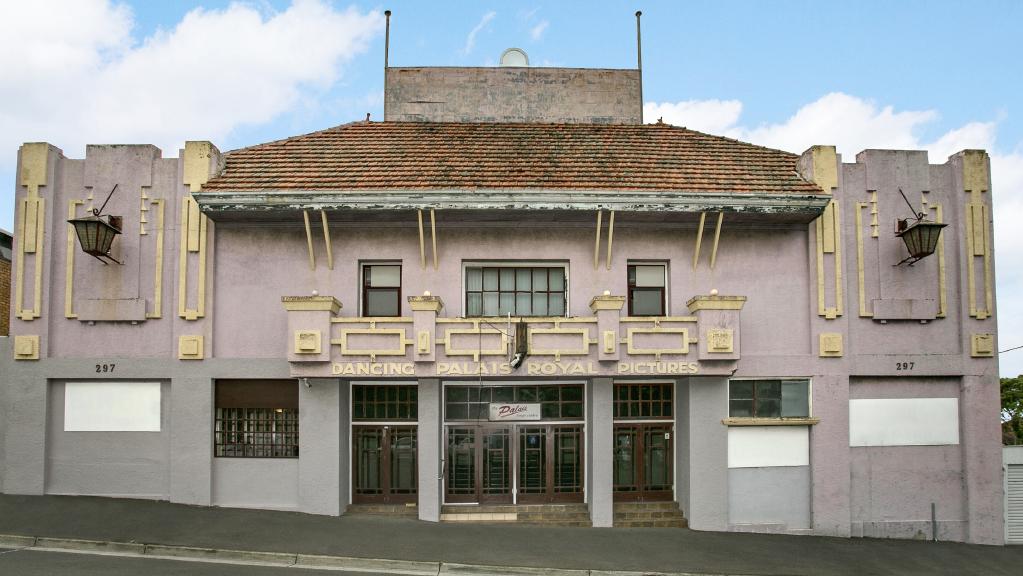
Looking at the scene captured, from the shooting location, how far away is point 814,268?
14938 mm

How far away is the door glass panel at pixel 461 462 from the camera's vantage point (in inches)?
594

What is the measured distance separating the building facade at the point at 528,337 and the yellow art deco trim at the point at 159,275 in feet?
0.13

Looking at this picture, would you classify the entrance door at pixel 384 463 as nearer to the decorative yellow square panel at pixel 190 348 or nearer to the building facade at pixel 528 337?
the building facade at pixel 528 337

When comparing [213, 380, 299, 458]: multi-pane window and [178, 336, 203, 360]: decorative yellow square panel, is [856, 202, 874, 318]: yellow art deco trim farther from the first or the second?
[178, 336, 203, 360]: decorative yellow square panel

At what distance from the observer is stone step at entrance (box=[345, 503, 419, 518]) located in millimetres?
14484

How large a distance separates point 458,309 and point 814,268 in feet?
24.1

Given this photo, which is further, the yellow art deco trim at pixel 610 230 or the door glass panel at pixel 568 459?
the door glass panel at pixel 568 459

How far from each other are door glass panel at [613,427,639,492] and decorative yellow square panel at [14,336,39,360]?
11764mm

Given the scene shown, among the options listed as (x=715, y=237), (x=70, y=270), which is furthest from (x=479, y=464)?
(x=70, y=270)

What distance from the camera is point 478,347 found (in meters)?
13.8

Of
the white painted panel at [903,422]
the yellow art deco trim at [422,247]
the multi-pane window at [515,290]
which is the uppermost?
the yellow art deco trim at [422,247]

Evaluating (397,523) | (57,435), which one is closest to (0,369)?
(57,435)

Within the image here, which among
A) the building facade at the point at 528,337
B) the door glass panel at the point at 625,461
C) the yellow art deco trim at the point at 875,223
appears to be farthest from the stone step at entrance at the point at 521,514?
the yellow art deco trim at the point at 875,223

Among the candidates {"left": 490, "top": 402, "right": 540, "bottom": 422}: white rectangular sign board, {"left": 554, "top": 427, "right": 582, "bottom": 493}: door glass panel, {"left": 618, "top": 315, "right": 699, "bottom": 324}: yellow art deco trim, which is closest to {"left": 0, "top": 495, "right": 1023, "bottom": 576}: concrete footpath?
{"left": 554, "top": 427, "right": 582, "bottom": 493}: door glass panel
